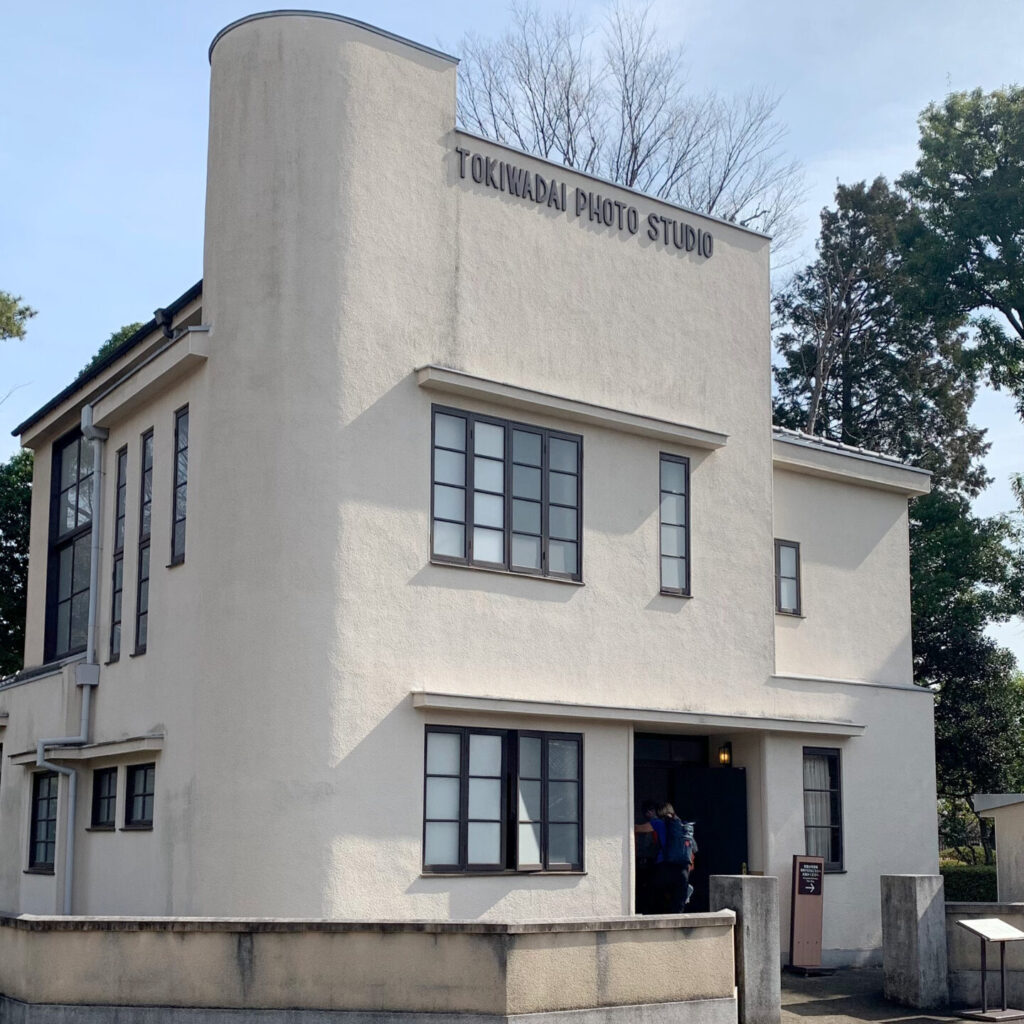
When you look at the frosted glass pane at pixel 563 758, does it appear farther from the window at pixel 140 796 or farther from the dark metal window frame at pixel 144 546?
the dark metal window frame at pixel 144 546

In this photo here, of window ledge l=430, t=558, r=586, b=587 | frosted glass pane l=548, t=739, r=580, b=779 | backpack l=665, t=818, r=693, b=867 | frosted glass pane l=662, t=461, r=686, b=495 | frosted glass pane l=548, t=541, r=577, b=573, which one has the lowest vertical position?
backpack l=665, t=818, r=693, b=867

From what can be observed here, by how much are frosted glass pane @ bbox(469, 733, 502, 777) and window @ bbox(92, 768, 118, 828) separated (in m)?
4.45

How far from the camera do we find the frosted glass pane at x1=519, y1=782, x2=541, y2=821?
15.9 meters

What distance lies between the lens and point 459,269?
1655 centimetres

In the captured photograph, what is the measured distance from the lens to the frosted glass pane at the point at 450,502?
52.5ft

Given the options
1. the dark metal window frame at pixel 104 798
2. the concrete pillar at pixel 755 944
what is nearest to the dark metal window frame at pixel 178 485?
the dark metal window frame at pixel 104 798

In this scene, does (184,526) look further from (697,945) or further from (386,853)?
(697,945)

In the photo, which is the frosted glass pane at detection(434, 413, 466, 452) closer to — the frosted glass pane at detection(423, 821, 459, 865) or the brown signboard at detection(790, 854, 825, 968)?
the frosted glass pane at detection(423, 821, 459, 865)

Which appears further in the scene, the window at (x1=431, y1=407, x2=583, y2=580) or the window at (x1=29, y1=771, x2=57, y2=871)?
the window at (x1=29, y1=771, x2=57, y2=871)

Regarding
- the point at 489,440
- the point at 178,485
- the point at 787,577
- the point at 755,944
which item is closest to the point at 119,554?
the point at 178,485

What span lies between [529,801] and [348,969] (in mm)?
4186

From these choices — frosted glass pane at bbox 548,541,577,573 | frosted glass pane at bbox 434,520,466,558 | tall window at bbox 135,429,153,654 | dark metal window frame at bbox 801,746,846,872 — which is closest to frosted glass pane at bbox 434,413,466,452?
frosted glass pane at bbox 434,520,466,558

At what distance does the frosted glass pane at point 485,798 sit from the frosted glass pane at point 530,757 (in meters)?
0.37

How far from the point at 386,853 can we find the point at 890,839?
8473 mm
